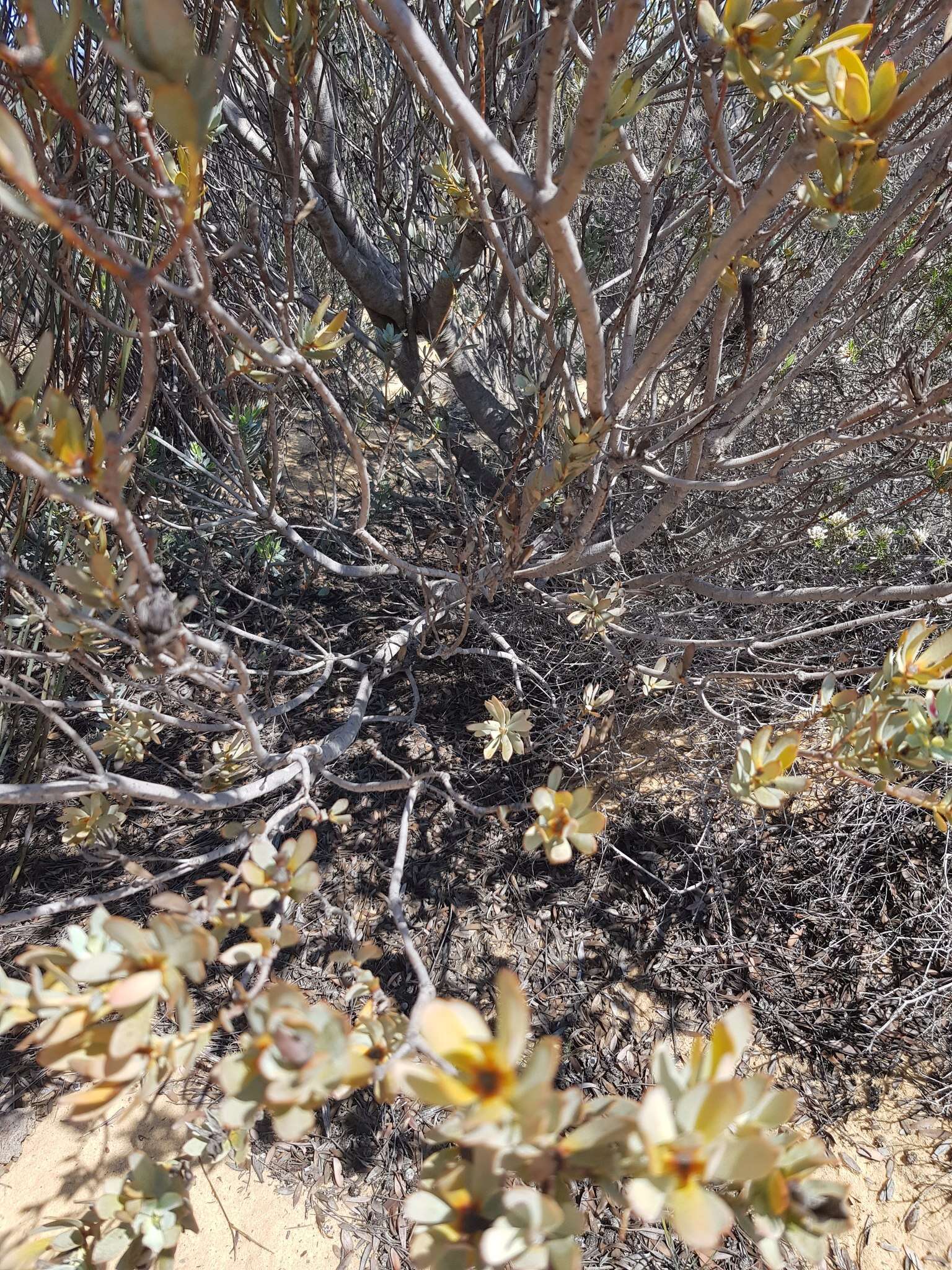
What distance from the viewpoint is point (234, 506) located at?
212 centimetres

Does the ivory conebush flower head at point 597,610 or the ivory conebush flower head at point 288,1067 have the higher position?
the ivory conebush flower head at point 597,610

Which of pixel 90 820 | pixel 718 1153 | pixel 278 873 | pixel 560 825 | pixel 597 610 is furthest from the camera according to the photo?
pixel 597 610

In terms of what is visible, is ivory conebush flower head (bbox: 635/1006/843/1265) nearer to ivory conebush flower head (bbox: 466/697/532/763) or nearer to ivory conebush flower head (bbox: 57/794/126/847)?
ivory conebush flower head (bbox: 466/697/532/763)

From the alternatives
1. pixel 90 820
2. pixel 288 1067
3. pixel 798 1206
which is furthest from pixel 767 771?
pixel 90 820

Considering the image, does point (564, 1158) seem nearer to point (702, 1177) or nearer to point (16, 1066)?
point (702, 1177)

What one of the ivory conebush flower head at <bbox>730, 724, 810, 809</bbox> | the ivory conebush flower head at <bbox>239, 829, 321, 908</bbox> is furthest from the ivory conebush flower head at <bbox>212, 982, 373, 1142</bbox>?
the ivory conebush flower head at <bbox>730, 724, 810, 809</bbox>

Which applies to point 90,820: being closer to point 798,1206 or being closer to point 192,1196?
point 192,1196

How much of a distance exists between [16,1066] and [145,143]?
2241mm

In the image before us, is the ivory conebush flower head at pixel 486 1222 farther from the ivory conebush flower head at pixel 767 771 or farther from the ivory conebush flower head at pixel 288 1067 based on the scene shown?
the ivory conebush flower head at pixel 767 771

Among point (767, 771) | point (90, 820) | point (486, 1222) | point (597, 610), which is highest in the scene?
point (597, 610)

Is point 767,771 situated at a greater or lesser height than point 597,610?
lesser

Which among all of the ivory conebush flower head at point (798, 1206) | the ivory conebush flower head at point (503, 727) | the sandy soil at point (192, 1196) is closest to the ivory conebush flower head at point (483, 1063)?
the ivory conebush flower head at point (798, 1206)

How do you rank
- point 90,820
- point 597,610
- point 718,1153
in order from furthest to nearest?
point 597,610, point 90,820, point 718,1153

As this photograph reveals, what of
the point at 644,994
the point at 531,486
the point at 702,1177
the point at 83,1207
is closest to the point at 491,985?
the point at 644,994
